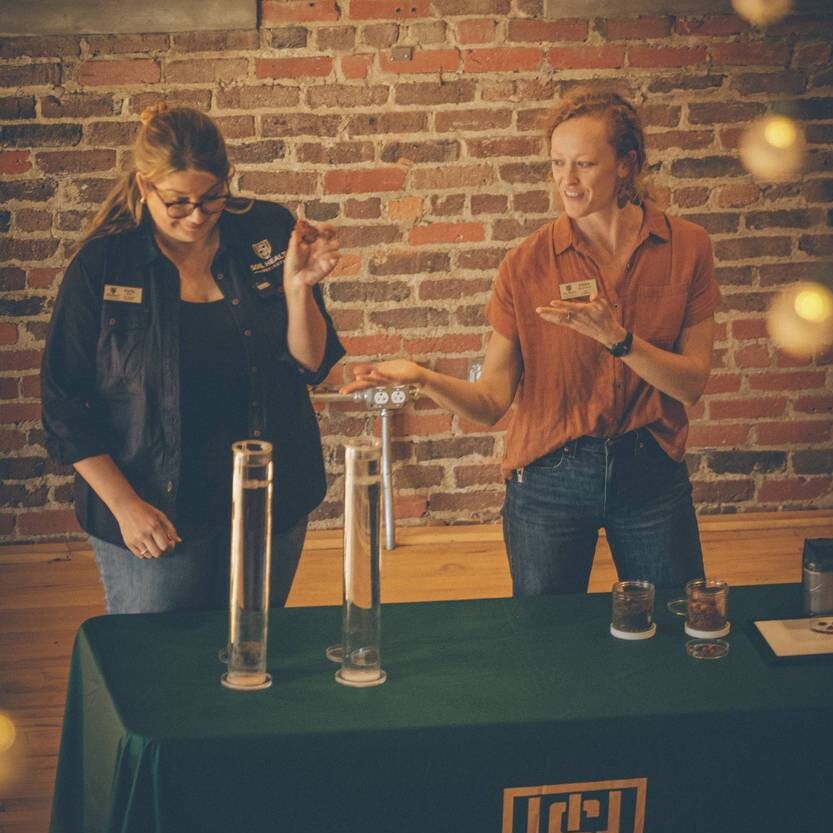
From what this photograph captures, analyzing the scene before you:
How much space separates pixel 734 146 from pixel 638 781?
8.74 ft

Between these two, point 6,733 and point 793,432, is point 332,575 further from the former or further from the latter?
point 793,432

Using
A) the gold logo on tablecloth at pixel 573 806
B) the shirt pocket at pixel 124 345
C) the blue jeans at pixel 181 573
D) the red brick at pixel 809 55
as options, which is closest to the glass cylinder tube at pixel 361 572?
the gold logo on tablecloth at pixel 573 806

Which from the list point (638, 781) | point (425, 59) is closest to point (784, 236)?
point (425, 59)

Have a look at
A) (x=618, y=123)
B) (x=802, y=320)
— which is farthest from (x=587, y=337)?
(x=802, y=320)

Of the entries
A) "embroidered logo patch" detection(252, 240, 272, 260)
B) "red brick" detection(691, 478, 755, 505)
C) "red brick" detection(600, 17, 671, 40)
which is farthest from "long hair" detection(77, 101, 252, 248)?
"red brick" detection(691, 478, 755, 505)

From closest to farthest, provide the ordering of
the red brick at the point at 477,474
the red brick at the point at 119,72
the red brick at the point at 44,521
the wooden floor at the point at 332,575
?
1. the wooden floor at the point at 332,575
2. the red brick at the point at 119,72
3. the red brick at the point at 44,521
4. the red brick at the point at 477,474

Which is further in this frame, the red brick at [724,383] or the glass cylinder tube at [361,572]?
the red brick at [724,383]

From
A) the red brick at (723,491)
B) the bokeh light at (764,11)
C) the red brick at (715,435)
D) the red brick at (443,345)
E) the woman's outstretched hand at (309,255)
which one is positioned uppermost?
the bokeh light at (764,11)

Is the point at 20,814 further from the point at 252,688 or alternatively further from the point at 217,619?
the point at 252,688

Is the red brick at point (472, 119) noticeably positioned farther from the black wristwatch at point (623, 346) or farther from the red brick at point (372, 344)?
the black wristwatch at point (623, 346)

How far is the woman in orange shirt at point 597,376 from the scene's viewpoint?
6.89 feet

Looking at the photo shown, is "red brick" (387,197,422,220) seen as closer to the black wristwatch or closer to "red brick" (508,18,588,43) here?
"red brick" (508,18,588,43)

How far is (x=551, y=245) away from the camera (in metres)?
2.21

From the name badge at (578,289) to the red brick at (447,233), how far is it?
64.6 inches
